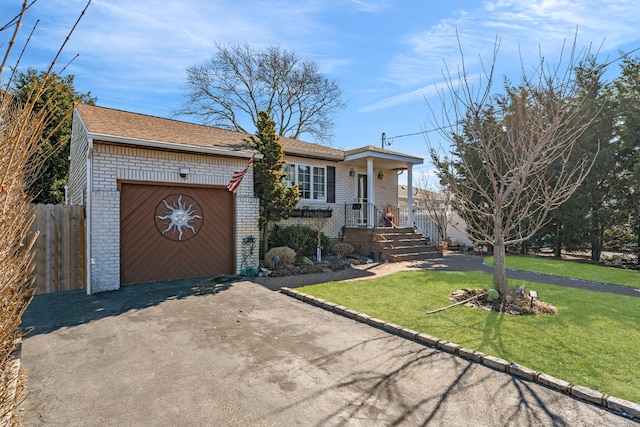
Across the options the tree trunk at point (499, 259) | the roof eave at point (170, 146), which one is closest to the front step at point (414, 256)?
the tree trunk at point (499, 259)

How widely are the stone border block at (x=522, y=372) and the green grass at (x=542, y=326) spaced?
149 millimetres

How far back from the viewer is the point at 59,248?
7.71m

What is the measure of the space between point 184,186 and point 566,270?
1149 cm

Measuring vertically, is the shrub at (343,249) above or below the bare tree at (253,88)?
below

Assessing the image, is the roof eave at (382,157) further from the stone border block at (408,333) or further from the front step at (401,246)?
the stone border block at (408,333)

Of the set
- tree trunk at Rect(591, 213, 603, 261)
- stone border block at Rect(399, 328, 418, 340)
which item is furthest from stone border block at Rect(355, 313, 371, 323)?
tree trunk at Rect(591, 213, 603, 261)

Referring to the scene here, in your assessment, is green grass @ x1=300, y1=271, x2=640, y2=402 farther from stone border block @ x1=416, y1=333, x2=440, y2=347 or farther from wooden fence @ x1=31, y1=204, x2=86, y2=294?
wooden fence @ x1=31, y1=204, x2=86, y2=294

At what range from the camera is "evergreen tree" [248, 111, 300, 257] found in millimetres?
10289

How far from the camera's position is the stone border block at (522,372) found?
3596 mm

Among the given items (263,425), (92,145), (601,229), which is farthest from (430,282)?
(601,229)

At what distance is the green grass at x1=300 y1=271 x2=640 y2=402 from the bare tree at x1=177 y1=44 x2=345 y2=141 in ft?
63.9

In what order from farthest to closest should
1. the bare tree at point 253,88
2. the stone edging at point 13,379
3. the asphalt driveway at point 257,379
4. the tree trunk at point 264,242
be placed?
the bare tree at point 253,88 → the tree trunk at point 264,242 → the asphalt driveway at point 257,379 → the stone edging at point 13,379

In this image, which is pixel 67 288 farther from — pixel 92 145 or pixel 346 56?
pixel 346 56

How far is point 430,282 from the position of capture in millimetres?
8281
